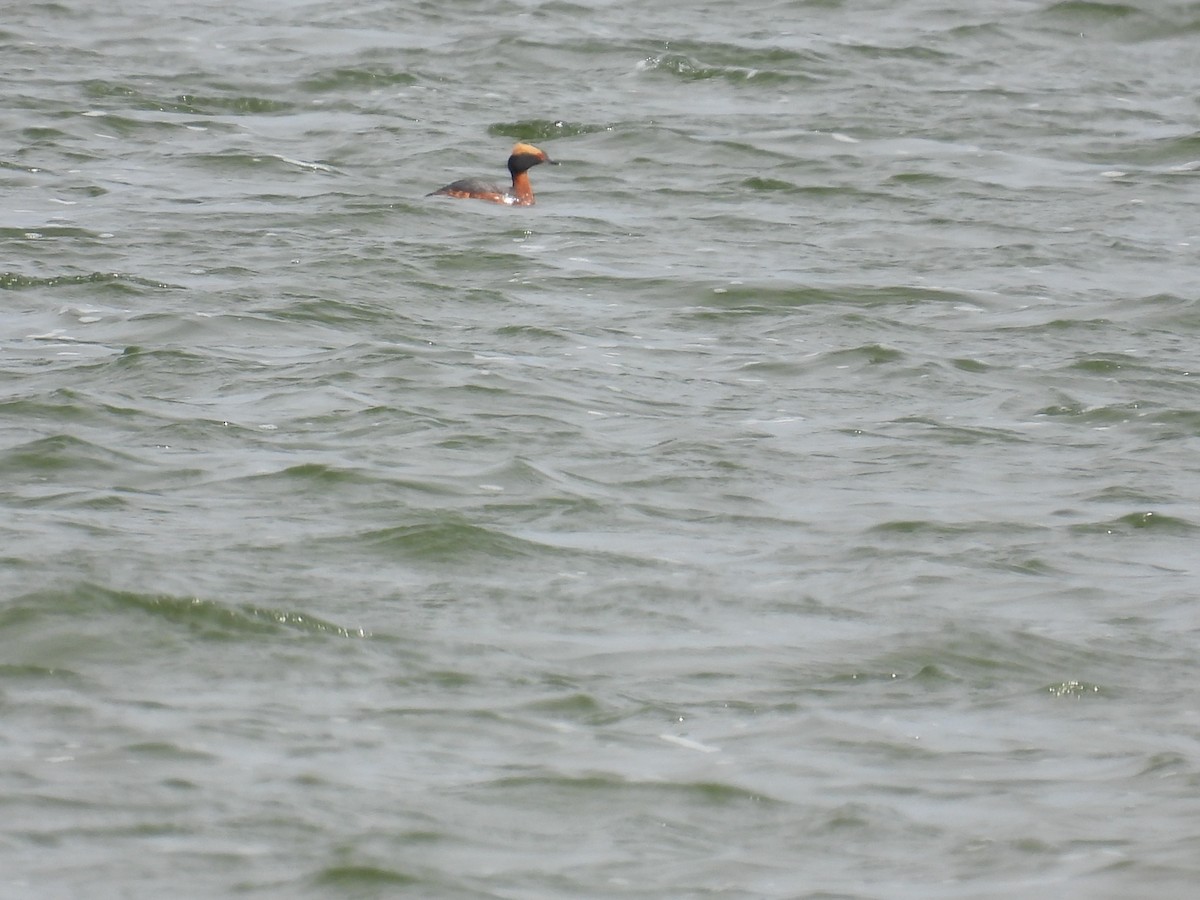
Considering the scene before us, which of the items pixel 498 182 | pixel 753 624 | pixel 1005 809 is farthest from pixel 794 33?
pixel 1005 809

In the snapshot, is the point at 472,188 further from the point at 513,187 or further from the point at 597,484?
the point at 597,484

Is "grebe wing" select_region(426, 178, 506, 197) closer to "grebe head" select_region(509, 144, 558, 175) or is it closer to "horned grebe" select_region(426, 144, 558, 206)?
"horned grebe" select_region(426, 144, 558, 206)

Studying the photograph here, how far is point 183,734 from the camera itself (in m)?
5.59

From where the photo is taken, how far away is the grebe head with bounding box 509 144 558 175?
1318 cm

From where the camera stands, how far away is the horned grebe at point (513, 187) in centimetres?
1304

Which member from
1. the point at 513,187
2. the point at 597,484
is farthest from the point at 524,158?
the point at 597,484

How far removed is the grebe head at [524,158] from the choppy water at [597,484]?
14.2 inches

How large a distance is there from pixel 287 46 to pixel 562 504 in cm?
1021

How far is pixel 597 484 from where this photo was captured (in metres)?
8.24

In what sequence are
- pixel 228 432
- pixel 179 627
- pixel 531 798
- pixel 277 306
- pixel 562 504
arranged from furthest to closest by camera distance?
pixel 277 306 < pixel 228 432 < pixel 562 504 < pixel 179 627 < pixel 531 798

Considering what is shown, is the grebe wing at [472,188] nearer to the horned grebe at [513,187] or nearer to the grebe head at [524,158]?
the horned grebe at [513,187]

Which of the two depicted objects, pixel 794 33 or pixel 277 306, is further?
pixel 794 33

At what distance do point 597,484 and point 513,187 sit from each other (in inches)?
212

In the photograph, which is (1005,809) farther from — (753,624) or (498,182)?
(498,182)
